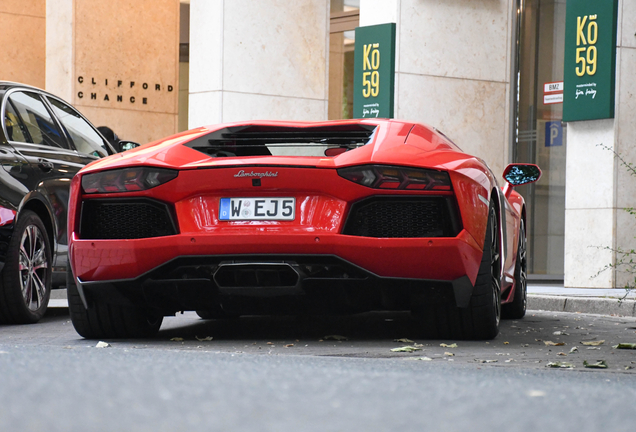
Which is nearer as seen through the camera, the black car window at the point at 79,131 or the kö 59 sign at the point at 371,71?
the black car window at the point at 79,131

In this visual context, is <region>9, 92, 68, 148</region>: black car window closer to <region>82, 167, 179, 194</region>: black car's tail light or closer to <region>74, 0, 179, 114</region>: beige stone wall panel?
<region>82, 167, 179, 194</region>: black car's tail light

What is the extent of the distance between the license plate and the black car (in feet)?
→ 6.32

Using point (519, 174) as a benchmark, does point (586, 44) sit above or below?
above

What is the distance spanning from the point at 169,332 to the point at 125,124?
10.8 m

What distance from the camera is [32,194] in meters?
6.42

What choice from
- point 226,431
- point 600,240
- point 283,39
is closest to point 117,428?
point 226,431

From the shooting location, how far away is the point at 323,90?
47.3 feet

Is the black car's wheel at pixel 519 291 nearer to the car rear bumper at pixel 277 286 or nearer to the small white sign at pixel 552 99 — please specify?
the car rear bumper at pixel 277 286

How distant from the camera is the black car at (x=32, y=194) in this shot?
616cm

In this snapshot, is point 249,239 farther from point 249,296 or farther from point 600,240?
point 600,240

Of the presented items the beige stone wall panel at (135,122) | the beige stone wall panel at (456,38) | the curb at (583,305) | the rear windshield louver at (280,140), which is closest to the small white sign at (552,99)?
the beige stone wall panel at (456,38)

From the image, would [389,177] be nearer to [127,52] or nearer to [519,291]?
[519,291]

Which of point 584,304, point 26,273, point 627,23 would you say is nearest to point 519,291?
point 584,304

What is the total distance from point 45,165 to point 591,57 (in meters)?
7.29
